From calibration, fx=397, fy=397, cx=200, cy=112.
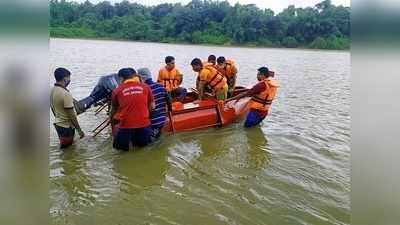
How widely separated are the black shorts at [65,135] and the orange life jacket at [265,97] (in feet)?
12.1

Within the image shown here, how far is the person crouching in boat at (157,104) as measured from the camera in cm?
651

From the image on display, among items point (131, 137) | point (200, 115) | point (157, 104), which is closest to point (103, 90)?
point (157, 104)

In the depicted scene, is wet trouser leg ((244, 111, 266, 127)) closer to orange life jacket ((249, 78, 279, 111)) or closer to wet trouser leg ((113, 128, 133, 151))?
orange life jacket ((249, 78, 279, 111))

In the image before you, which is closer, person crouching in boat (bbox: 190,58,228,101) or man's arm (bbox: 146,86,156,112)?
man's arm (bbox: 146,86,156,112)

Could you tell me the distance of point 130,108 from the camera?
18.7 feet

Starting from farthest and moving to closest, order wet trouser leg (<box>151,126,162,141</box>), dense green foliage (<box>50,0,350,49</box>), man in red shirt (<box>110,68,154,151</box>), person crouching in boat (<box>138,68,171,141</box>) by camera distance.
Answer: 1. dense green foliage (<box>50,0,350,49</box>)
2. wet trouser leg (<box>151,126,162,141</box>)
3. person crouching in boat (<box>138,68,171,141</box>)
4. man in red shirt (<box>110,68,154,151</box>)

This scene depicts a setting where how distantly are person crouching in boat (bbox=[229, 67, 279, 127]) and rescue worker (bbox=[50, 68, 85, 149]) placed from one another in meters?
3.54

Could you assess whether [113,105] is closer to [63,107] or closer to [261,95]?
[63,107]

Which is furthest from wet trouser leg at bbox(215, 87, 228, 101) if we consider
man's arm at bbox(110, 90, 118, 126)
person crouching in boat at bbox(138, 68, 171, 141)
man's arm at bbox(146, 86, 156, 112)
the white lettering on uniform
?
the white lettering on uniform

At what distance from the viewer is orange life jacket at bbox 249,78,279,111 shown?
7.92 m

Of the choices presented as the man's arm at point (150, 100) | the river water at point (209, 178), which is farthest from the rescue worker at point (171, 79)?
the man's arm at point (150, 100)

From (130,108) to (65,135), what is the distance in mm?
1232
